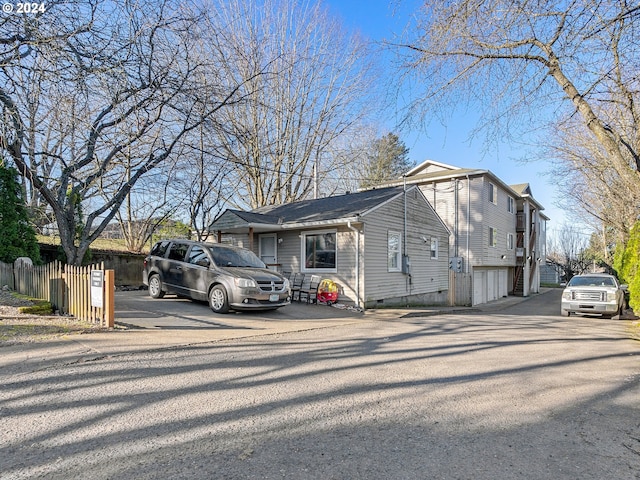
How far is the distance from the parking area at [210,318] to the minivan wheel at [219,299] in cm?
16

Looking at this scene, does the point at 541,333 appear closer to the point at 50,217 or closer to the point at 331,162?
the point at 50,217

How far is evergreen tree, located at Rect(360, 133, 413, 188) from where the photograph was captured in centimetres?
3391

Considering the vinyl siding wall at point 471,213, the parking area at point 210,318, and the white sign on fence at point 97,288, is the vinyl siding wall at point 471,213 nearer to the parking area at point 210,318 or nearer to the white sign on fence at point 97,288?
the parking area at point 210,318

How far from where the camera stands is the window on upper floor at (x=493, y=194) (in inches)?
945

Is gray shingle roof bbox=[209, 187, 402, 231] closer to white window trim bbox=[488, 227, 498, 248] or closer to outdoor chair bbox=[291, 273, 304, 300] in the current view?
outdoor chair bbox=[291, 273, 304, 300]

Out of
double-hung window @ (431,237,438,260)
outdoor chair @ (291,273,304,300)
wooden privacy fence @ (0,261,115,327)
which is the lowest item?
outdoor chair @ (291,273,304,300)

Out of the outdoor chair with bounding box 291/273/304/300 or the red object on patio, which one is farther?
the outdoor chair with bounding box 291/273/304/300

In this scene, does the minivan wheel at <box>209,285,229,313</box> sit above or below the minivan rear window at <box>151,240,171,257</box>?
below

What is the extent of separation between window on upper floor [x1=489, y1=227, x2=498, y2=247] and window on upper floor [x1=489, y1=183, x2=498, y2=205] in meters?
1.76

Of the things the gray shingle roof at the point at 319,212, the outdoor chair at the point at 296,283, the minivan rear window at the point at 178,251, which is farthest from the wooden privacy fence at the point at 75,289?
the outdoor chair at the point at 296,283

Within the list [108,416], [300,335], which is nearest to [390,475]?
[108,416]

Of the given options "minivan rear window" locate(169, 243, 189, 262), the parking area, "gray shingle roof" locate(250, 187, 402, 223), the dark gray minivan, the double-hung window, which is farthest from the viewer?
the double-hung window

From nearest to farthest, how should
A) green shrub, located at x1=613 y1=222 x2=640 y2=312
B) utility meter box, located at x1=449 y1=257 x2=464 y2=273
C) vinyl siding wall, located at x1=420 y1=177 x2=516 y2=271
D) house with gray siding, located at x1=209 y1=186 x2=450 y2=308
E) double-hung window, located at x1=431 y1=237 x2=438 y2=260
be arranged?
green shrub, located at x1=613 y1=222 x2=640 y2=312, house with gray siding, located at x1=209 y1=186 x2=450 y2=308, double-hung window, located at x1=431 y1=237 x2=438 y2=260, utility meter box, located at x1=449 y1=257 x2=464 y2=273, vinyl siding wall, located at x1=420 y1=177 x2=516 y2=271

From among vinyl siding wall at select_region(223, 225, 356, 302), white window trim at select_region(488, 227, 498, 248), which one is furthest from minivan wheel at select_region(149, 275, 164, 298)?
white window trim at select_region(488, 227, 498, 248)
